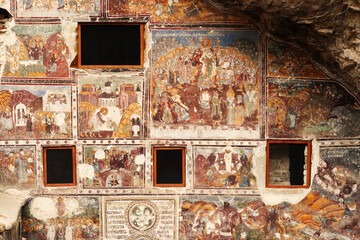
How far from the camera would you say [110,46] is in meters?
6.15

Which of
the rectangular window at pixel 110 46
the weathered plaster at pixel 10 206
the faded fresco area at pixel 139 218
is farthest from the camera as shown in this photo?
the faded fresco area at pixel 139 218

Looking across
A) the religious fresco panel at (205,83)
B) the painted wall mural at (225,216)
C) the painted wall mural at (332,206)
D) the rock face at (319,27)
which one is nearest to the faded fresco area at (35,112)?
the religious fresco panel at (205,83)

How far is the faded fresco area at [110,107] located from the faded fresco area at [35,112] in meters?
0.31

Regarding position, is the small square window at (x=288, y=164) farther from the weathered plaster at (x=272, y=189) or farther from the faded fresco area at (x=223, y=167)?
the faded fresco area at (x=223, y=167)

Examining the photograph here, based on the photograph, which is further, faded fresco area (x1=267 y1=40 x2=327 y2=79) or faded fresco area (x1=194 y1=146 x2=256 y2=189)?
faded fresco area (x1=194 y1=146 x2=256 y2=189)

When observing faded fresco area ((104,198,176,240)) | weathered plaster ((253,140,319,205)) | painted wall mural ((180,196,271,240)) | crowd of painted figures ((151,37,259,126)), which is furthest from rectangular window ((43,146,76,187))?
weathered plaster ((253,140,319,205))

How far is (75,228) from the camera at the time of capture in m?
6.20

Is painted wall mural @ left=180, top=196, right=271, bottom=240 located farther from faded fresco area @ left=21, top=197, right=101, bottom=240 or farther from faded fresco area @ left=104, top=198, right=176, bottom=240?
faded fresco area @ left=21, top=197, right=101, bottom=240

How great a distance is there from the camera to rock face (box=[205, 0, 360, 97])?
16.4 feet

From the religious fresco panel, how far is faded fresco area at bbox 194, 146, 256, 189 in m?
0.30

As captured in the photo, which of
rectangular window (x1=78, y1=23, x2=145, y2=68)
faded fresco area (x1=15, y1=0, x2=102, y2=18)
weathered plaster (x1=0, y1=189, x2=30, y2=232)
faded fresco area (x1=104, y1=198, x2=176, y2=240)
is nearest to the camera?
weathered plaster (x1=0, y1=189, x2=30, y2=232)

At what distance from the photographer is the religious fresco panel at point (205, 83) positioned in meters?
6.06

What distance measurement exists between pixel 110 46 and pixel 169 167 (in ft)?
8.19

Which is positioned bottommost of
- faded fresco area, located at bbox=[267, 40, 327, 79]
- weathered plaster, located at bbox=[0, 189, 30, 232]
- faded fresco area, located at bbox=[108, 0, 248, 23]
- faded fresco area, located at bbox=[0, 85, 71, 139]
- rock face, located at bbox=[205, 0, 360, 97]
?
weathered plaster, located at bbox=[0, 189, 30, 232]
